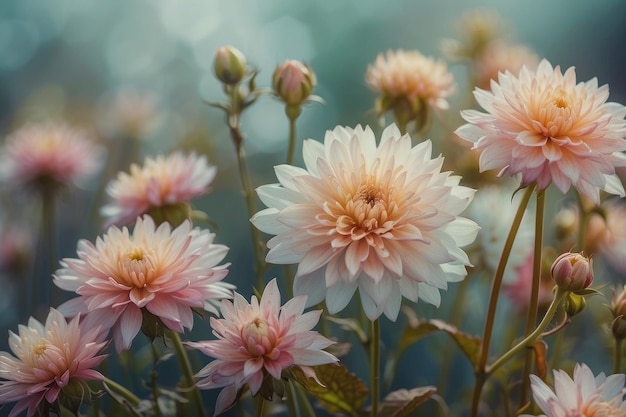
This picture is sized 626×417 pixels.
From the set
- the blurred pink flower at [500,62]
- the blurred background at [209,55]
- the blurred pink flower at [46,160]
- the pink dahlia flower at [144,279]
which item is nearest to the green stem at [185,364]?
the pink dahlia flower at [144,279]

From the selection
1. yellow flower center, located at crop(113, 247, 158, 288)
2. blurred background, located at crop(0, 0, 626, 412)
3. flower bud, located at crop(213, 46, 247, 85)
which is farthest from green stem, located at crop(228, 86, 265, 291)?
blurred background, located at crop(0, 0, 626, 412)

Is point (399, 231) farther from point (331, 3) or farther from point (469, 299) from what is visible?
point (331, 3)

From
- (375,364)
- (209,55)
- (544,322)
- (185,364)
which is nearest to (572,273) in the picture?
(544,322)

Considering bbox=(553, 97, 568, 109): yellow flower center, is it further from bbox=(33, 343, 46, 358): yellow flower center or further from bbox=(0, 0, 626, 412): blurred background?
bbox=(0, 0, 626, 412): blurred background

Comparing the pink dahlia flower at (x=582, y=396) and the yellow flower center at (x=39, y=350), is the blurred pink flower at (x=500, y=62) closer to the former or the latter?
the pink dahlia flower at (x=582, y=396)

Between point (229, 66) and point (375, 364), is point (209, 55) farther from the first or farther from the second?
point (375, 364)

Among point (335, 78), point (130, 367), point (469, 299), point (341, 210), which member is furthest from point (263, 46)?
point (341, 210)
